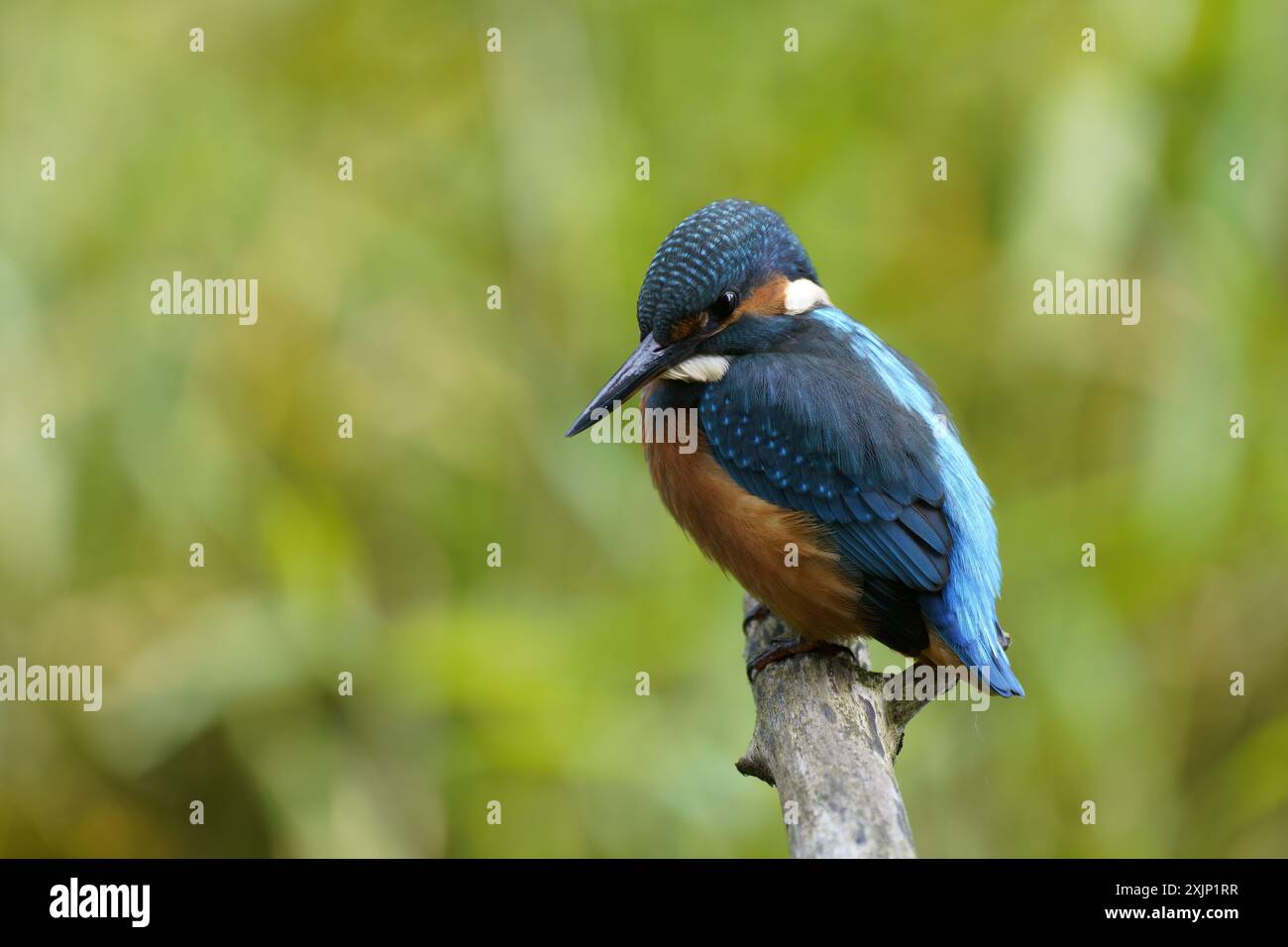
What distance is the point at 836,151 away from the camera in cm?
402

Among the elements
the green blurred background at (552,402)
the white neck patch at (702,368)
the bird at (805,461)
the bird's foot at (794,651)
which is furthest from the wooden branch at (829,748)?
the green blurred background at (552,402)

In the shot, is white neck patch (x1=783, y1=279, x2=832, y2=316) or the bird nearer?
the bird

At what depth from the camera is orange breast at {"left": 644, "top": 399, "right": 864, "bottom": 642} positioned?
111 inches

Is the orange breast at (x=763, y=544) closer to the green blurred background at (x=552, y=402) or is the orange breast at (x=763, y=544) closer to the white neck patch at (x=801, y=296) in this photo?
the white neck patch at (x=801, y=296)

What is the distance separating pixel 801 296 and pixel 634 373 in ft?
1.53

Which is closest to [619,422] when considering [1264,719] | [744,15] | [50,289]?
[744,15]

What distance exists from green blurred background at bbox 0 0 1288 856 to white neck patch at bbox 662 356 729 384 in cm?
87

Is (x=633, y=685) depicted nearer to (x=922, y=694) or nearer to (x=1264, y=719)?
(x=922, y=694)

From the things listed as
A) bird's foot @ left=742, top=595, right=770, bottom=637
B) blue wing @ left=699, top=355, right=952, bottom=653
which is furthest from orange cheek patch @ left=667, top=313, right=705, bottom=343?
bird's foot @ left=742, top=595, right=770, bottom=637

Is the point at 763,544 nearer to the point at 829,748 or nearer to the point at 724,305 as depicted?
the point at 724,305

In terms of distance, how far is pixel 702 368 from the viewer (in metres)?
3.01

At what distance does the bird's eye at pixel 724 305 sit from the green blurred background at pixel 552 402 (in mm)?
985

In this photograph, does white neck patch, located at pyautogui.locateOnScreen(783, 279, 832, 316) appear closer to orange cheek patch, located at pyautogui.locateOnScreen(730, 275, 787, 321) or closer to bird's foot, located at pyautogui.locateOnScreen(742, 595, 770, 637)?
orange cheek patch, located at pyautogui.locateOnScreen(730, 275, 787, 321)

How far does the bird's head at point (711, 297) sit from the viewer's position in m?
2.88
